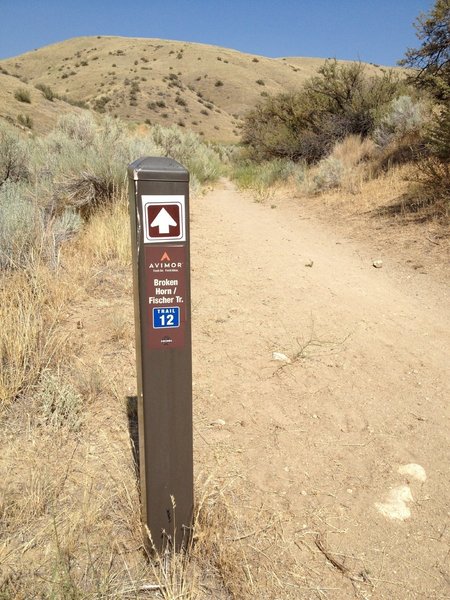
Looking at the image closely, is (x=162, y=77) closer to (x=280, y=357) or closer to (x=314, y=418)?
(x=280, y=357)

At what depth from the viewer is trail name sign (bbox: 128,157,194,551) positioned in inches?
57.5

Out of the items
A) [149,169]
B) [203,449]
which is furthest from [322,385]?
[149,169]

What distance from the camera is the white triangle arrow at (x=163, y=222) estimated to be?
146cm

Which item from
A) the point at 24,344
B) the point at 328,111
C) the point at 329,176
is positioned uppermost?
the point at 328,111

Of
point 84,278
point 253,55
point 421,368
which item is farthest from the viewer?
point 253,55

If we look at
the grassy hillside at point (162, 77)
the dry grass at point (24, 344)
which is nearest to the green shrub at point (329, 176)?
the dry grass at point (24, 344)

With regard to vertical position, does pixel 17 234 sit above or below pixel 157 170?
above

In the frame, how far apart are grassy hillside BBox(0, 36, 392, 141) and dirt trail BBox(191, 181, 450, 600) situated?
24.4m

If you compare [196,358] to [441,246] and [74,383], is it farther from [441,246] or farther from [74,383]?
[441,246]

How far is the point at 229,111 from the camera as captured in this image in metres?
60.0

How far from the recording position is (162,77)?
58688 mm

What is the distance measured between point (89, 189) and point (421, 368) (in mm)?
5995

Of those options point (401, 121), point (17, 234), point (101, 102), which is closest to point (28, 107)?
point (401, 121)

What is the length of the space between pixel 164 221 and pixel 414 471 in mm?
2050
